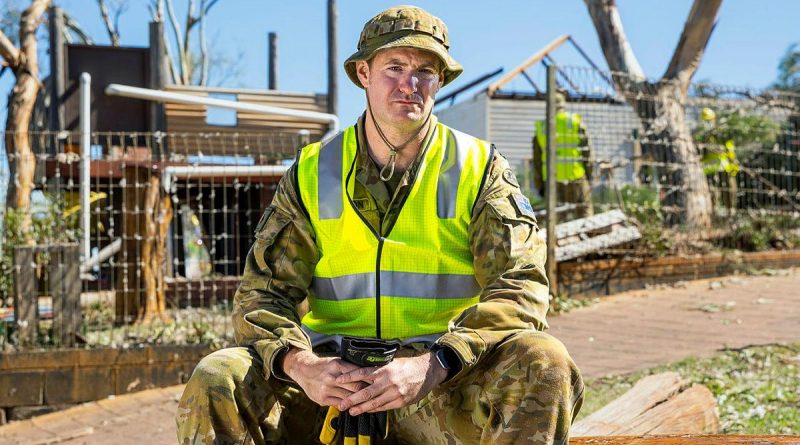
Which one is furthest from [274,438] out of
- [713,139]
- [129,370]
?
[713,139]

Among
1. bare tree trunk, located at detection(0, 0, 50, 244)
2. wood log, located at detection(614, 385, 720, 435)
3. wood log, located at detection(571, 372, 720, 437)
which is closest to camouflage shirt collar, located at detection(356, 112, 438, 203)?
wood log, located at detection(571, 372, 720, 437)

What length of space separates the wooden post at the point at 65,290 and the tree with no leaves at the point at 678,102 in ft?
21.3

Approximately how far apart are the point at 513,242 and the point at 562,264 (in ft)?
23.0

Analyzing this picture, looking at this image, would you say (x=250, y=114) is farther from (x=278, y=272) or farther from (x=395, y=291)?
(x=395, y=291)

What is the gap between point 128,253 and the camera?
7.98m

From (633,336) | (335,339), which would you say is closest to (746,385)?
(633,336)

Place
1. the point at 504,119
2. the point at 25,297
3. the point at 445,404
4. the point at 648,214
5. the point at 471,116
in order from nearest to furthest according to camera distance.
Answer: the point at 445,404 → the point at 25,297 → the point at 648,214 → the point at 504,119 → the point at 471,116

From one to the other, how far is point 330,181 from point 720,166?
1007 cm

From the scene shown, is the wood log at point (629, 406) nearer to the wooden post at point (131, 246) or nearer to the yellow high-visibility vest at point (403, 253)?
the yellow high-visibility vest at point (403, 253)

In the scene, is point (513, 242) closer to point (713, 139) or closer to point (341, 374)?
point (341, 374)

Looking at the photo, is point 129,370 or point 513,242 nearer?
point 513,242

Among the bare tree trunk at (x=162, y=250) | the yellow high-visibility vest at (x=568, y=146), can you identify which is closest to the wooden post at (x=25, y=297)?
the bare tree trunk at (x=162, y=250)

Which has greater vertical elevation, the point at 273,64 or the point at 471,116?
the point at 273,64

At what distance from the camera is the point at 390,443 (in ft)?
9.39
